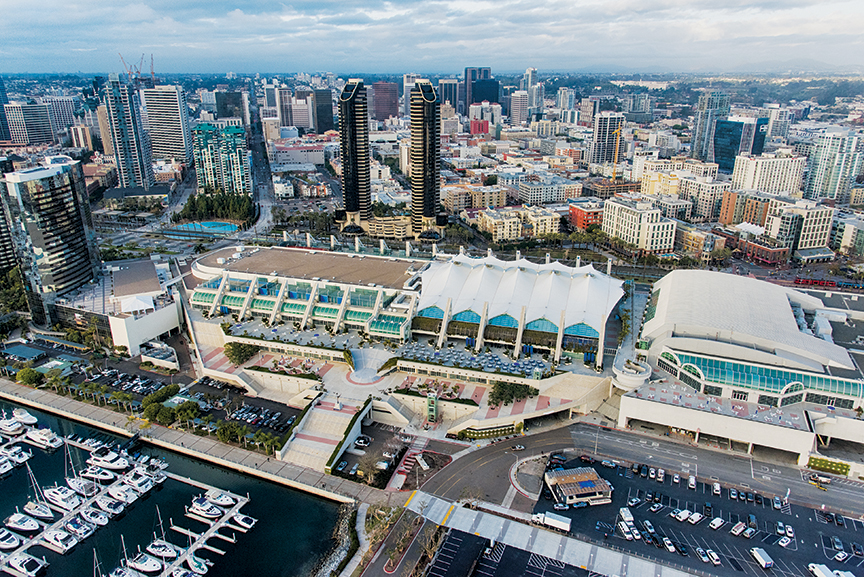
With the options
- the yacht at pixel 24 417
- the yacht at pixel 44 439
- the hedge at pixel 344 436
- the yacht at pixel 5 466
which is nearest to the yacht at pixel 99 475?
the yacht at pixel 44 439

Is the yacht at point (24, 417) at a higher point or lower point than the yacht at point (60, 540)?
higher

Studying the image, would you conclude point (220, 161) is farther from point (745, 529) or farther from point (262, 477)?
point (745, 529)

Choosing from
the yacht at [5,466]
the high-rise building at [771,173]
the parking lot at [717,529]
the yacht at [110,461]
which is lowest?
the yacht at [5,466]

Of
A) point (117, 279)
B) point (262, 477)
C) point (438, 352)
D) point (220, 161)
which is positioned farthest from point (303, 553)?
point (220, 161)

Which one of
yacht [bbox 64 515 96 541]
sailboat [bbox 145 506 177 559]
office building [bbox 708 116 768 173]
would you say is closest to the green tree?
yacht [bbox 64 515 96 541]

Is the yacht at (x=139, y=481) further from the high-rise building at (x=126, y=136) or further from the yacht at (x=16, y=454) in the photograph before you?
the high-rise building at (x=126, y=136)

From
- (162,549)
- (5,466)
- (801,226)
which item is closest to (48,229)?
(5,466)

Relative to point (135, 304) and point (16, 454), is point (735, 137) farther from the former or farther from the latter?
point (16, 454)
